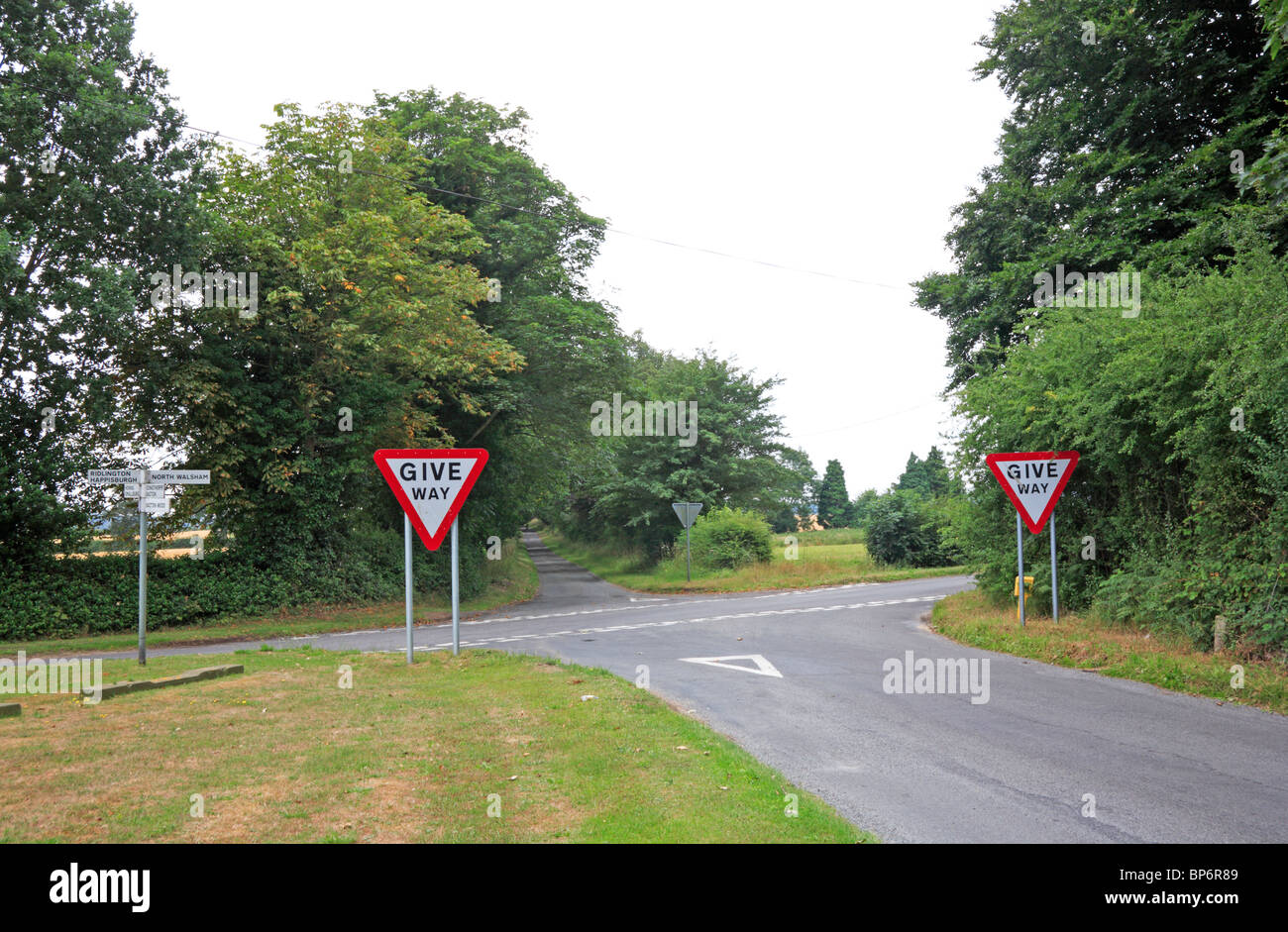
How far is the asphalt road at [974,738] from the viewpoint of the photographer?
5141 millimetres

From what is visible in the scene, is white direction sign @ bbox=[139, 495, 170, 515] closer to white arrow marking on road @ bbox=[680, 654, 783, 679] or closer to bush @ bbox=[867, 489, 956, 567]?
white arrow marking on road @ bbox=[680, 654, 783, 679]

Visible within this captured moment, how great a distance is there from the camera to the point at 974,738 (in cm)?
733

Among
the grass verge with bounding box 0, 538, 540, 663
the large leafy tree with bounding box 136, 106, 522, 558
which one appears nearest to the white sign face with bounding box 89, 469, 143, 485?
the grass verge with bounding box 0, 538, 540, 663

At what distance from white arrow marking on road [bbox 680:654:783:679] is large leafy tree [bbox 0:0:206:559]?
13407mm

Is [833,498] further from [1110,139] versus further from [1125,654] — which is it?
[1125,654]

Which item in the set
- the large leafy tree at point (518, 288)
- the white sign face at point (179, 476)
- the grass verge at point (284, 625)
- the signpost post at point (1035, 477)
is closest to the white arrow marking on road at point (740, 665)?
the signpost post at point (1035, 477)

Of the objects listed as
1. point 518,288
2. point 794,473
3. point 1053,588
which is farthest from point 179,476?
point 794,473

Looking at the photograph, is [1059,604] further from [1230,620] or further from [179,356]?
[179,356]

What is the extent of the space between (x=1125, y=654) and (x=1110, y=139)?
39.9 ft

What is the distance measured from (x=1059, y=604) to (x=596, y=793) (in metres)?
11.8

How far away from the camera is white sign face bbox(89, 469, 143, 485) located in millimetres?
11477

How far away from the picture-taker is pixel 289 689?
918 centimetres

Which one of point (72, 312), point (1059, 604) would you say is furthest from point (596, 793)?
point (72, 312)
